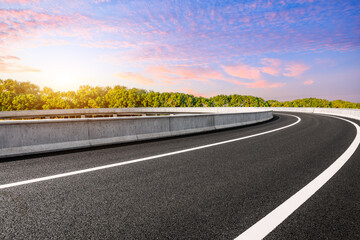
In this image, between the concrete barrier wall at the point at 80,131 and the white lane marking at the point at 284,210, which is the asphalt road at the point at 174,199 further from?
the concrete barrier wall at the point at 80,131

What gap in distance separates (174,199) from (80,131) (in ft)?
19.1

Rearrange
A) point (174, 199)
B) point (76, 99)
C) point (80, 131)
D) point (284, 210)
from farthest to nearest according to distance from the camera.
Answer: point (76, 99) < point (80, 131) < point (174, 199) < point (284, 210)

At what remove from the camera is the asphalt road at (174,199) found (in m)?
2.60

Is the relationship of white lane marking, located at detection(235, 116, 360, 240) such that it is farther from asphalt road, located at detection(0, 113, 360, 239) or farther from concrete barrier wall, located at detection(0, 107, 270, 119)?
concrete barrier wall, located at detection(0, 107, 270, 119)

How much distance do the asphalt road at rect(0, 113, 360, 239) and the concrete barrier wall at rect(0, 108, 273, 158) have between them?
98 cm

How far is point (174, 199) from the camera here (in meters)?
3.46

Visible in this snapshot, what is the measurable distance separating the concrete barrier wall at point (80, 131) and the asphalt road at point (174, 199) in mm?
982

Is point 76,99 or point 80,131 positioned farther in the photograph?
point 76,99

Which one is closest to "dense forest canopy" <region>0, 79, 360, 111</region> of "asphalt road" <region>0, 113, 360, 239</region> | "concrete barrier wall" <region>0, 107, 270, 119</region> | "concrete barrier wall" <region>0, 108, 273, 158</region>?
"concrete barrier wall" <region>0, 107, 270, 119</region>

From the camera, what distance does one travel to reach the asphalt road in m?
2.60

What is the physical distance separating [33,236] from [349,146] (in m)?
9.24

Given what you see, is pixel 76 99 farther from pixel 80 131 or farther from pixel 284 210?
pixel 284 210

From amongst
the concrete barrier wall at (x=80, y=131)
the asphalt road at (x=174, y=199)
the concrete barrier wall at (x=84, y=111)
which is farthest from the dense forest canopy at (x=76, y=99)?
the asphalt road at (x=174, y=199)

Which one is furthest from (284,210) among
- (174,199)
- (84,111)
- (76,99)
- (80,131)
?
(76,99)
